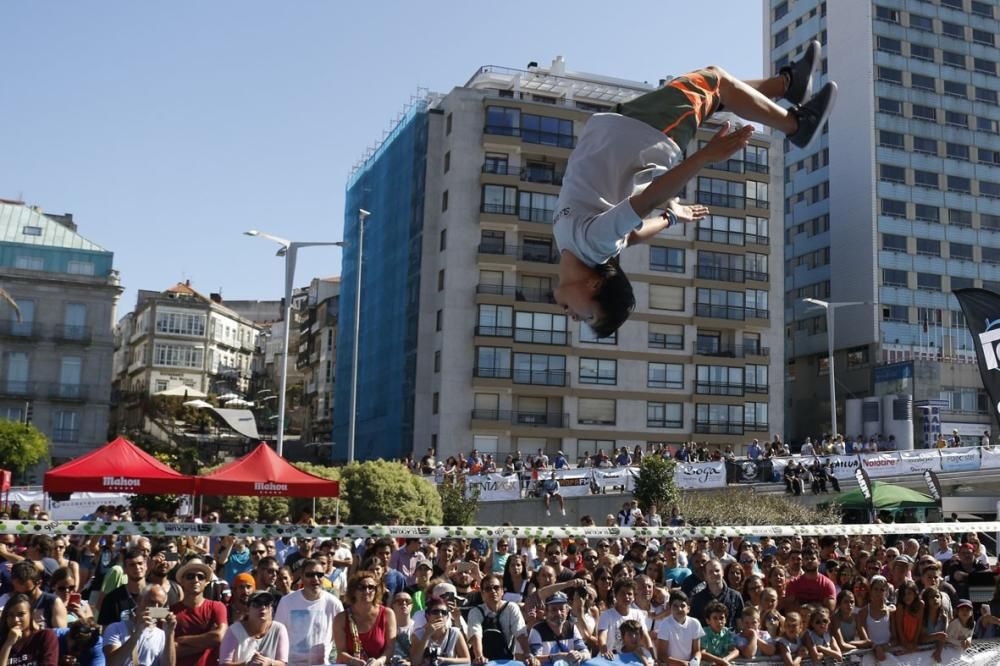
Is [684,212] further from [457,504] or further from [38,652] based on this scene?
[457,504]

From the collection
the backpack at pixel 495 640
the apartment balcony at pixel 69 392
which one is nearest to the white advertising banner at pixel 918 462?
the backpack at pixel 495 640

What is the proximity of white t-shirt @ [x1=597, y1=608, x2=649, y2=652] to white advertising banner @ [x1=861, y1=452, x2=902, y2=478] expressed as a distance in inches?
1154

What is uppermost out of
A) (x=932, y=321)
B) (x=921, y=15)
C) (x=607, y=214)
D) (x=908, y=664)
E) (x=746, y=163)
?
(x=921, y=15)

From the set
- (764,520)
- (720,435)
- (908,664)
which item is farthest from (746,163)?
(908,664)

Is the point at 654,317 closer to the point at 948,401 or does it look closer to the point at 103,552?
the point at 948,401

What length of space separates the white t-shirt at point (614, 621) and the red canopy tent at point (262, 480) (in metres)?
10.1

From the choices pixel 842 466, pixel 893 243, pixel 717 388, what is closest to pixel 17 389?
pixel 717 388

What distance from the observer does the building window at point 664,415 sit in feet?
181

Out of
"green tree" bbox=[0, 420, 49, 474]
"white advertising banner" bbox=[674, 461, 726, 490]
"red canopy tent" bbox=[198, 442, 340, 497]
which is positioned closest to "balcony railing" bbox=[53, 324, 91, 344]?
"green tree" bbox=[0, 420, 49, 474]

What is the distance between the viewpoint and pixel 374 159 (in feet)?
208

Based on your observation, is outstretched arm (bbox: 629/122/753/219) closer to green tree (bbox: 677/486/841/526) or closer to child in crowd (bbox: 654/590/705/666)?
child in crowd (bbox: 654/590/705/666)

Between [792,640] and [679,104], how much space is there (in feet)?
20.4

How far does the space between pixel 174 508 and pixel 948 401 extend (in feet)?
150

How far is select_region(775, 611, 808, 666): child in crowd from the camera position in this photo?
9.88 metres
